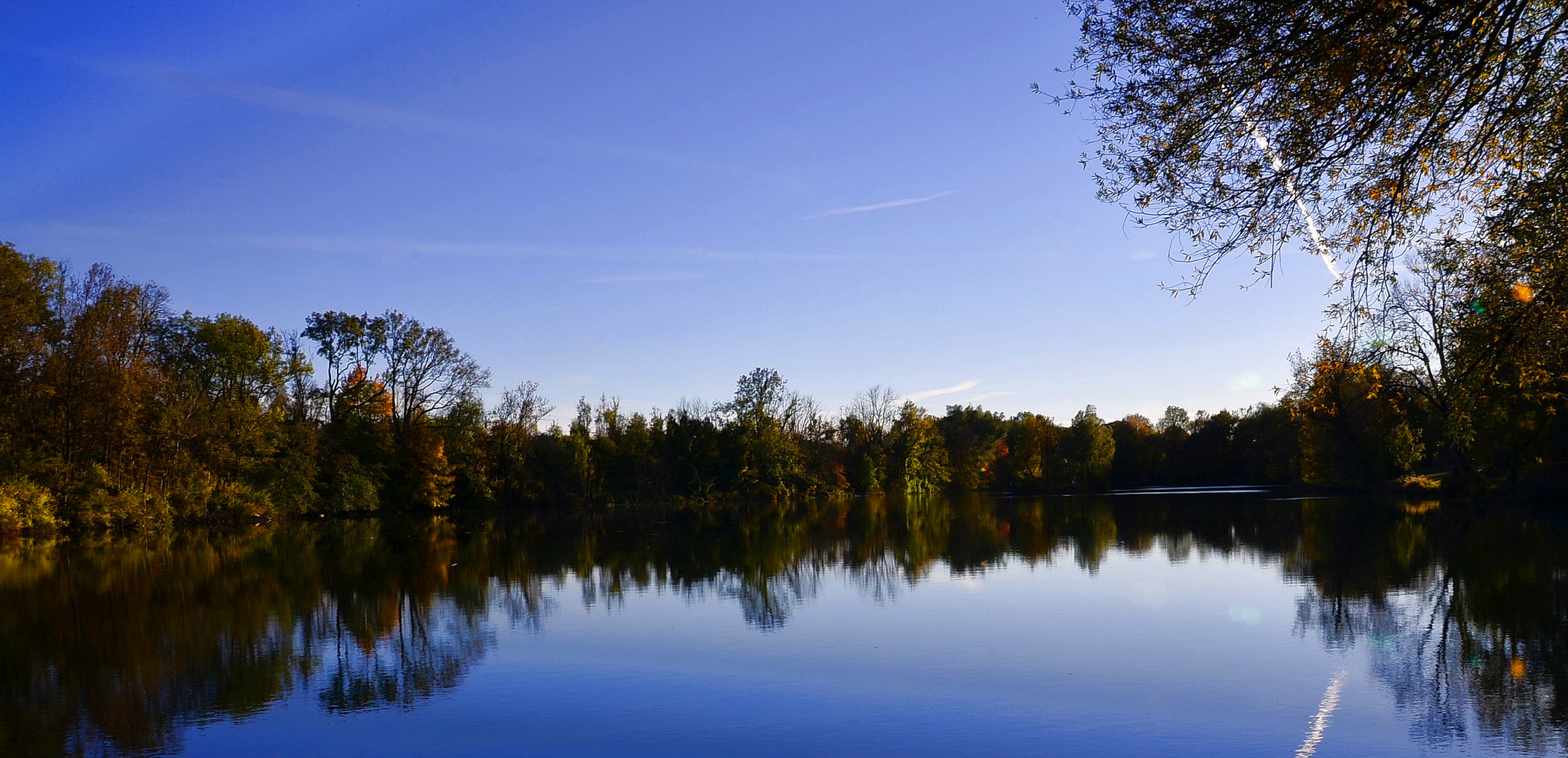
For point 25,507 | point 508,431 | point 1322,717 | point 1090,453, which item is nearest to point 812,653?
point 1322,717

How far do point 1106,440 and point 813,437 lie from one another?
2741cm

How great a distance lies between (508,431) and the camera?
177 ft

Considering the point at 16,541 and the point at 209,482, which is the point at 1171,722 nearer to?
the point at 16,541

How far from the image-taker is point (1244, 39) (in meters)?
6.91

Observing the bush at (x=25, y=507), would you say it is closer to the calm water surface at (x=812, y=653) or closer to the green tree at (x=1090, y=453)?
the calm water surface at (x=812, y=653)

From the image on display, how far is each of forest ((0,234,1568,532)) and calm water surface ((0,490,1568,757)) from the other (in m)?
2.47

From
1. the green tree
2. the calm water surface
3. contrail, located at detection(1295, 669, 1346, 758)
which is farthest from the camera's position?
the green tree

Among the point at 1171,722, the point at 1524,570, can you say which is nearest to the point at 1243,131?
the point at 1171,722

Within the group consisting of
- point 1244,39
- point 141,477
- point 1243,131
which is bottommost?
point 141,477

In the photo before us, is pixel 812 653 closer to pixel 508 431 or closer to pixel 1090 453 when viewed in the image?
pixel 508 431

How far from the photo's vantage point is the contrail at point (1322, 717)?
5995 millimetres

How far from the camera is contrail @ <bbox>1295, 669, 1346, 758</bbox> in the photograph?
599cm

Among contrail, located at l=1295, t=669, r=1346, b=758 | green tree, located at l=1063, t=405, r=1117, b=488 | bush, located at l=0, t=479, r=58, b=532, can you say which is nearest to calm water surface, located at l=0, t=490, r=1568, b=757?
contrail, located at l=1295, t=669, r=1346, b=758

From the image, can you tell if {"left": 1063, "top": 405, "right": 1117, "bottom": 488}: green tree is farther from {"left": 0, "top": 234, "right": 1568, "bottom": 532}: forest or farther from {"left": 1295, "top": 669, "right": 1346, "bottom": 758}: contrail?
{"left": 1295, "top": 669, "right": 1346, "bottom": 758}: contrail
